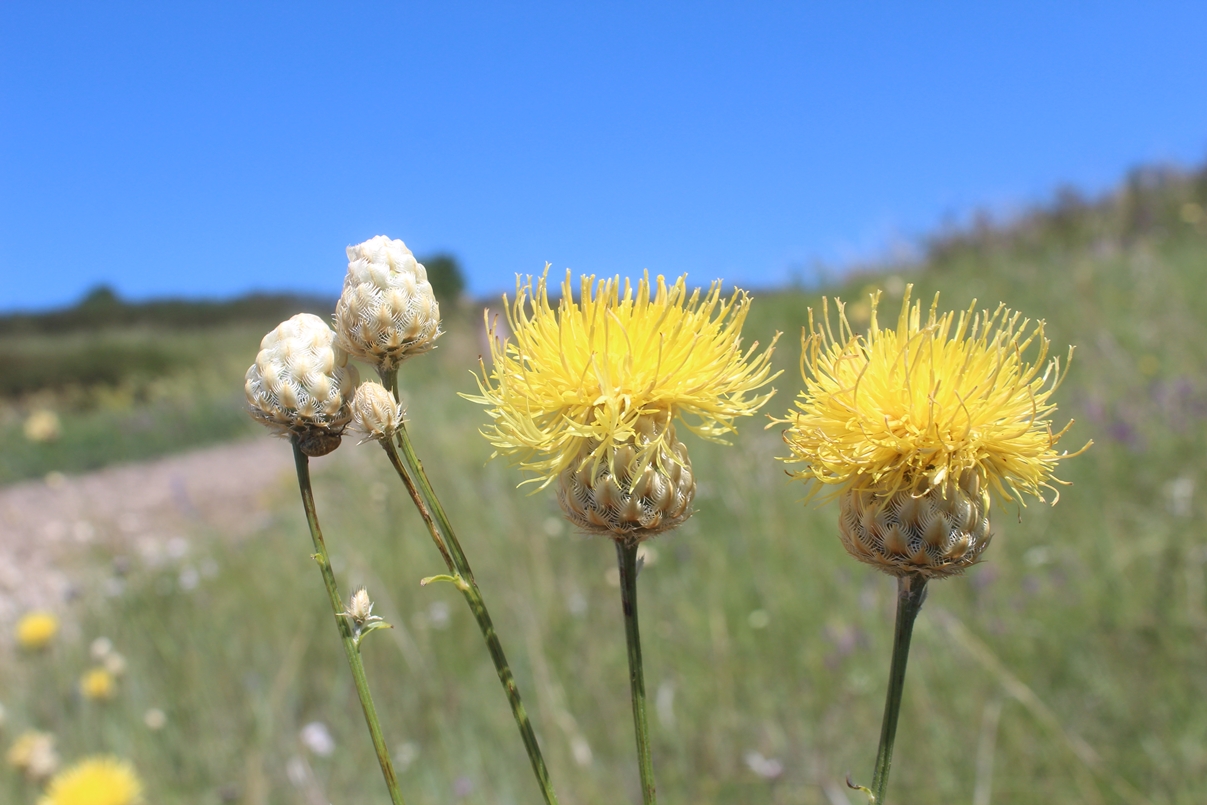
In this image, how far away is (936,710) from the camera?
3.69m

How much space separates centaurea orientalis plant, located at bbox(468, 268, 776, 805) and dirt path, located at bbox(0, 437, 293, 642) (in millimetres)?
6259

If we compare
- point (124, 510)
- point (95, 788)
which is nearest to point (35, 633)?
point (95, 788)

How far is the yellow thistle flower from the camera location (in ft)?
3.94

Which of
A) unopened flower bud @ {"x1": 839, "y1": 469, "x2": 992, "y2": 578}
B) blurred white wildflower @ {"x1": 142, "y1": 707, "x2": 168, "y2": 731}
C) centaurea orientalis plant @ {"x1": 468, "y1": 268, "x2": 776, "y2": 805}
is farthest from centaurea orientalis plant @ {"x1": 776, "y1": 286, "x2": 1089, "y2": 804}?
blurred white wildflower @ {"x1": 142, "y1": 707, "x2": 168, "y2": 731}

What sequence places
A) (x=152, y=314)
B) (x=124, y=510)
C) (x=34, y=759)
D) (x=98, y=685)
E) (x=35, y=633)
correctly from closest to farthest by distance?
(x=34, y=759)
(x=98, y=685)
(x=35, y=633)
(x=124, y=510)
(x=152, y=314)

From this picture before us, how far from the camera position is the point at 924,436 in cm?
120

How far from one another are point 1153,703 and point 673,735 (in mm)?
2157

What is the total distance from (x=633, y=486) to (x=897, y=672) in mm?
476

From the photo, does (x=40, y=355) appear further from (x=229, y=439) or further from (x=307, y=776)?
(x=307, y=776)

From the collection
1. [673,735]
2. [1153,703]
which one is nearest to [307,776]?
[673,735]

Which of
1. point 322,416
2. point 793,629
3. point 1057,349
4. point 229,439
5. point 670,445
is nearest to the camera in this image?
point 322,416

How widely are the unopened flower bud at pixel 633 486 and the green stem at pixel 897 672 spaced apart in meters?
0.37

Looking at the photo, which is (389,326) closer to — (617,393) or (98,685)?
(617,393)

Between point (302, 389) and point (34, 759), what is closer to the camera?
point (302, 389)
